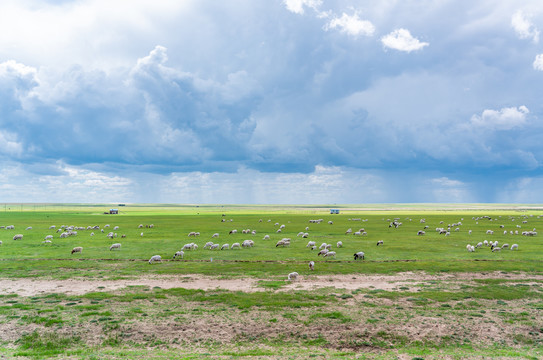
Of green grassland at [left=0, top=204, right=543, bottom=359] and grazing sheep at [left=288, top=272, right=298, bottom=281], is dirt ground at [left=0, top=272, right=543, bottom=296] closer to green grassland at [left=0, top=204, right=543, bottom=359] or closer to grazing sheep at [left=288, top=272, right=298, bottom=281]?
grazing sheep at [left=288, top=272, right=298, bottom=281]

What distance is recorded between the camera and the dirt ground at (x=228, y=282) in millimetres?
23953

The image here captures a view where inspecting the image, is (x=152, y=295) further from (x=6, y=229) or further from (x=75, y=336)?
(x=6, y=229)

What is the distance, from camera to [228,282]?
25.9 metres

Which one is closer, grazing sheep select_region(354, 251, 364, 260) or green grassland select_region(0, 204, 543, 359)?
green grassland select_region(0, 204, 543, 359)

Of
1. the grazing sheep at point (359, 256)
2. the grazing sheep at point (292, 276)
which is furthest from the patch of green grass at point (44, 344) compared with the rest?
the grazing sheep at point (359, 256)

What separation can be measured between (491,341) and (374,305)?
605 cm

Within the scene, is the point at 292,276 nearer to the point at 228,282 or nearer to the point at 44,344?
the point at 228,282

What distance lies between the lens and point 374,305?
66.1ft

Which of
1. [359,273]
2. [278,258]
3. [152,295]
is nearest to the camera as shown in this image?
[152,295]

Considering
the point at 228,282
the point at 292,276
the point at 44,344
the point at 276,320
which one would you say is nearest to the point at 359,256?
the point at 292,276

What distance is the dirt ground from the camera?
24.0 metres

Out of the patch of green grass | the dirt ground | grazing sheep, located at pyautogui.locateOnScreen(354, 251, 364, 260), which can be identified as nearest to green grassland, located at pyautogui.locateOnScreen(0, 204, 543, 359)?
the patch of green grass

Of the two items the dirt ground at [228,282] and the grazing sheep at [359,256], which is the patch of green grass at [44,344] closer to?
the dirt ground at [228,282]

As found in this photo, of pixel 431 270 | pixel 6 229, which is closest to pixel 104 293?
pixel 431 270
